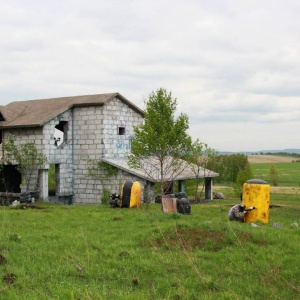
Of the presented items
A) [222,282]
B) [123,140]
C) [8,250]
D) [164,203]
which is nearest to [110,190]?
[123,140]

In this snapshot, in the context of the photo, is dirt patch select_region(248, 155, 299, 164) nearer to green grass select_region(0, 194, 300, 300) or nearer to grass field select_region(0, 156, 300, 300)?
grass field select_region(0, 156, 300, 300)

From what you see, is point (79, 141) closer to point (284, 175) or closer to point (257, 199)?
point (257, 199)

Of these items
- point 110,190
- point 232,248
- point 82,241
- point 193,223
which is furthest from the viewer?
point 110,190

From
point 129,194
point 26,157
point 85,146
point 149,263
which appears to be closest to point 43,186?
point 26,157

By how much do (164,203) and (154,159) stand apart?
14.8 metres

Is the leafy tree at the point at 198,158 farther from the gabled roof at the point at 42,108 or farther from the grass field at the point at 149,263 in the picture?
the grass field at the point at 149,263

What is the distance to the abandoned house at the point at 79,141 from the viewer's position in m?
30.9

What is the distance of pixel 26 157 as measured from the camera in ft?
99.2

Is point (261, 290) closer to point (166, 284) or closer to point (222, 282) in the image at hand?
point (222, 282)

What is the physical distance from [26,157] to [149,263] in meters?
21.7

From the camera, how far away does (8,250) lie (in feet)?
36.8

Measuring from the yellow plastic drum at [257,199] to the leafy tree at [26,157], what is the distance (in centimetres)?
1648

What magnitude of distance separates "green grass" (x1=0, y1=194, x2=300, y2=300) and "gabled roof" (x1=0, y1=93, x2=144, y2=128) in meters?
17.0

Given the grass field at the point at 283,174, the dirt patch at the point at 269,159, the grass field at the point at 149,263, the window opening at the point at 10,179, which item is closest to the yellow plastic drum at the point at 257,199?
the grass field at the point at 149,263
